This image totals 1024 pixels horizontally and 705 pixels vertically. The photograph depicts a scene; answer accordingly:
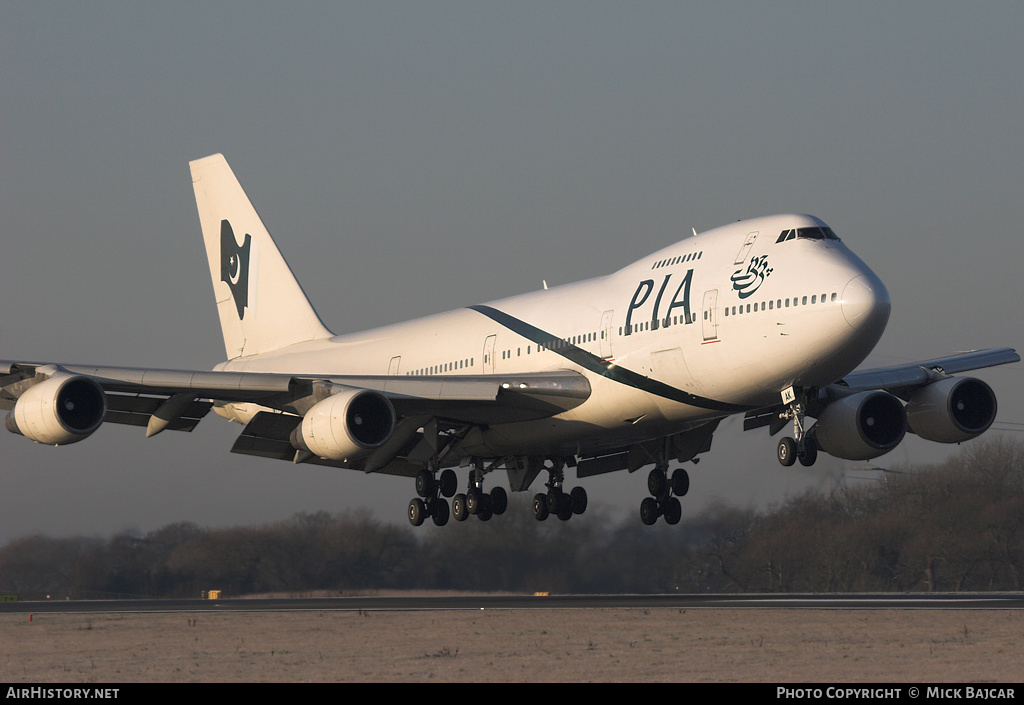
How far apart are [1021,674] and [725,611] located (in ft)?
34.8

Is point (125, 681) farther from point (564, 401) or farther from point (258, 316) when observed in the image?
point (258, 316)

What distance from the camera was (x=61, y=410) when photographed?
104 feet

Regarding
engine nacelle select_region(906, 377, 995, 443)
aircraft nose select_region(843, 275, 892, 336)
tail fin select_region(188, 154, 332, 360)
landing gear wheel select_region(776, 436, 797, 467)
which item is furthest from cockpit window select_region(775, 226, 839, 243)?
tail fin select_region(188, 154, 332, 360)

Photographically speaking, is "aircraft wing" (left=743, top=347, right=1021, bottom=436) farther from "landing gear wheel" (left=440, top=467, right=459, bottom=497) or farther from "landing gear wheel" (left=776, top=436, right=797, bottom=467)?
"landing gear wheel" (left=440, top=467, right=459, bottom=497)

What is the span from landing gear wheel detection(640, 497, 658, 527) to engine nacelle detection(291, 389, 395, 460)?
9.88m

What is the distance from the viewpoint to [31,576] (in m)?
46.5

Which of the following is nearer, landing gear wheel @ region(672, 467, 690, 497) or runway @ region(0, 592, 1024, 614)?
runway @ region(0, 592, 1024, 614)

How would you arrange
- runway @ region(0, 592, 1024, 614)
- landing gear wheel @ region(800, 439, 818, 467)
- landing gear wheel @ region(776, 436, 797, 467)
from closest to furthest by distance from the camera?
landing gear wheel @ region(776, 436, 797, 467)
landing gear wheel @ region(800, 439, 818, 467)
runway @ region(0, 592, 1024, 614)

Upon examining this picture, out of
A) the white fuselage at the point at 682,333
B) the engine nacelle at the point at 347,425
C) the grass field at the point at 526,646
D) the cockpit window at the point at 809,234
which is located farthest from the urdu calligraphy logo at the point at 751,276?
the engine nacelle at the point at 347,425

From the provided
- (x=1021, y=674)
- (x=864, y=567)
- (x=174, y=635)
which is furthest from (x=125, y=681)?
(x=864, y=567)

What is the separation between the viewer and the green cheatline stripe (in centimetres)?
3069

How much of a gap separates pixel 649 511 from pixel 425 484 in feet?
21.9

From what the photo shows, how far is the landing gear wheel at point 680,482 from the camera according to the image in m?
38.9

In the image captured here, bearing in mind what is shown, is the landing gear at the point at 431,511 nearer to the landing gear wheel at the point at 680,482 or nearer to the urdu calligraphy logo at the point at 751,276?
the landing gear wheel at the point at 680,482
